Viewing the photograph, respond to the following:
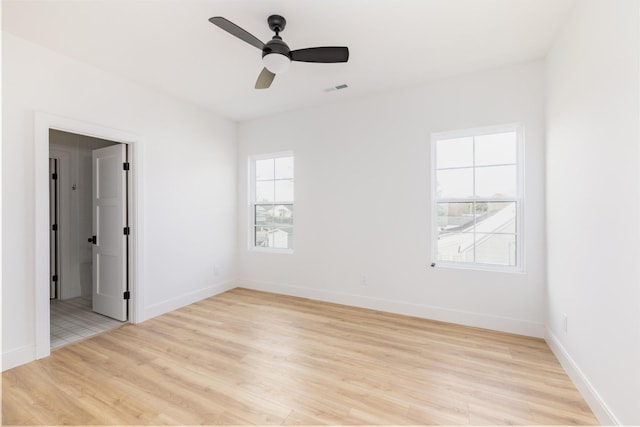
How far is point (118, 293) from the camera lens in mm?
3514

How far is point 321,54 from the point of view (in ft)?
7.54

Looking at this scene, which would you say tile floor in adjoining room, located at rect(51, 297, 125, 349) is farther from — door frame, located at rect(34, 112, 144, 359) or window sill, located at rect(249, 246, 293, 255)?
window sill, located at rect(249, 246, 293, 255)

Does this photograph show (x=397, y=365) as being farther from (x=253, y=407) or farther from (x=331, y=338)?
(x=253, y=407)

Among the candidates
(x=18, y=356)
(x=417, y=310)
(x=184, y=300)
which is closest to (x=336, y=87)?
(x=417, y=310)

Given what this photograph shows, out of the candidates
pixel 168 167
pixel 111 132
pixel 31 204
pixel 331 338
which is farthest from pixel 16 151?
pixel 331 338

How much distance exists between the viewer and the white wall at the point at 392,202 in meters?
3.00

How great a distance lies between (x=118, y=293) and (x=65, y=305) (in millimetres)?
1369

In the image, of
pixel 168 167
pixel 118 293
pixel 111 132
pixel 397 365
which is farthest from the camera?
pixel 168 167

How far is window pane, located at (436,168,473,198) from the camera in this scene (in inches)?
131

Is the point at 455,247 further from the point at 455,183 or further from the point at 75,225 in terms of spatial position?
the point at 75,225

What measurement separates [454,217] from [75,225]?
5632 millimetres

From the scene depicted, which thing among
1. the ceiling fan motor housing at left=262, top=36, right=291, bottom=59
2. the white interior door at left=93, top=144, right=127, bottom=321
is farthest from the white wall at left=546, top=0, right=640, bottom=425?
the white interior door at left=93, top=144, right=127, bottom=321

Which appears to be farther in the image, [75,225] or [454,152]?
[75,225]

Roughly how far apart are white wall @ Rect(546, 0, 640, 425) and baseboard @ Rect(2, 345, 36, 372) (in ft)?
14.0
